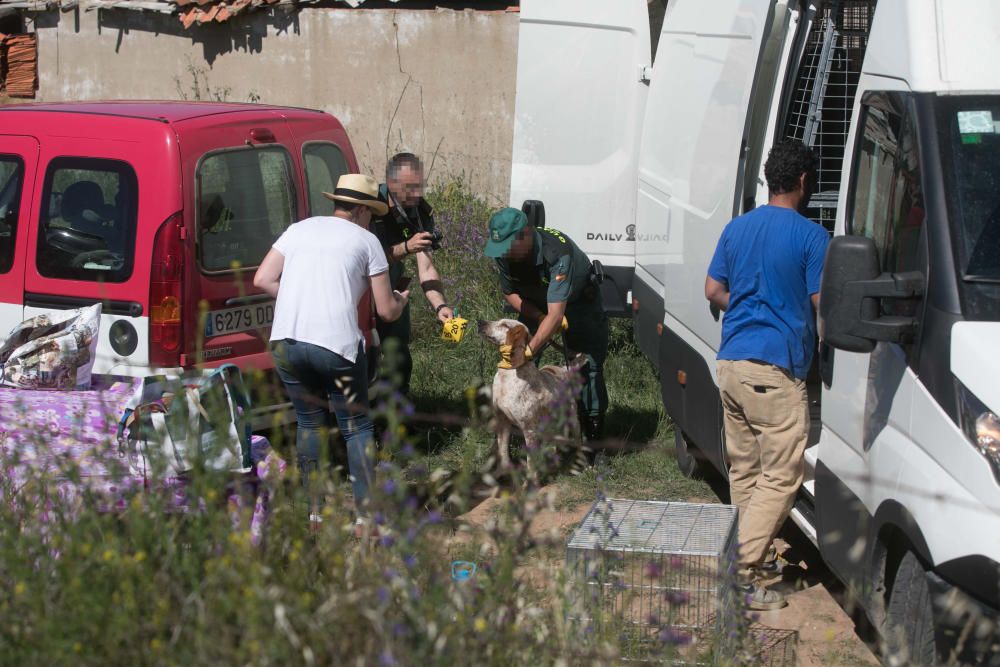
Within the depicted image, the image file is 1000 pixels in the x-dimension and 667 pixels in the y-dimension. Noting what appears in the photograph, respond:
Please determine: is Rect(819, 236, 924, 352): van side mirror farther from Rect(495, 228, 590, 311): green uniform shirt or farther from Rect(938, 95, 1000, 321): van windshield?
Rect(495, 228, 590, 311): green uniform shirt

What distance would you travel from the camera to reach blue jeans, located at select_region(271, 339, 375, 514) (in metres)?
5.66

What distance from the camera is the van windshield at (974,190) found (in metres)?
4.03

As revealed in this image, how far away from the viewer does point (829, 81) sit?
6492mm

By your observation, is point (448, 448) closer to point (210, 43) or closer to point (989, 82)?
point (989, 82)

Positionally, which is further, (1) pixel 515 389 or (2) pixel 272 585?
(1) pixel 515 389

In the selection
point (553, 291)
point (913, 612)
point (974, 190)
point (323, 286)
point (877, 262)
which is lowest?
point (913, 612)

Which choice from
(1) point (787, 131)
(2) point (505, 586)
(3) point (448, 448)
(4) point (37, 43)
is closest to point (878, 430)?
(2) point (505, 586)

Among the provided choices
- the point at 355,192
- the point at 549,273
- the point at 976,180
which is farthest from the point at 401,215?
the point at 976,180

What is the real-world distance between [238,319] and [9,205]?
129 centimetres

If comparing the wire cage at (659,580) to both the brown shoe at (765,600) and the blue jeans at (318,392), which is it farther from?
the blue jeans at (318,392)

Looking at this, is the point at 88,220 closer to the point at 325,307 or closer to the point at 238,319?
the point at 238,319

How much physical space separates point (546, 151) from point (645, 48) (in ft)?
3.26

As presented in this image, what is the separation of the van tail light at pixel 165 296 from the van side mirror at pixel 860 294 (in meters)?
3.23

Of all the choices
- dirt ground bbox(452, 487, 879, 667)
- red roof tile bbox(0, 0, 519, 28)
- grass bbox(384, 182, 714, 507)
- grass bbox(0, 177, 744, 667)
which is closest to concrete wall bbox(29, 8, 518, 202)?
red roof tile bbox(0, 0, 519, 28)
